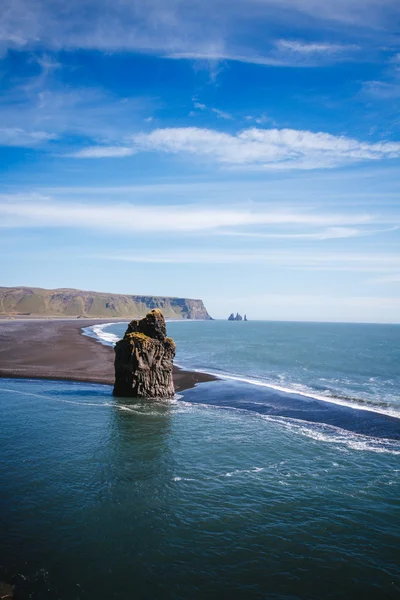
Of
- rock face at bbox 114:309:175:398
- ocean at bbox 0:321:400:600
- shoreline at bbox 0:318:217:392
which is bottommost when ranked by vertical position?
shoreline at bbox 0:318:217:392

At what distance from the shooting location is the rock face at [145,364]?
44406 millimetres

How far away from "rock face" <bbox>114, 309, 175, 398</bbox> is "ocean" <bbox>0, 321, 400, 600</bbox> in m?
3.03

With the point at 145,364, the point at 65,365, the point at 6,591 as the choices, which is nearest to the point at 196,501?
the point at 6,591

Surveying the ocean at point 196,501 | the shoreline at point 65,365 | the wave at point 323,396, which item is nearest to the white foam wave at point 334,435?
the ocean at point 196,501

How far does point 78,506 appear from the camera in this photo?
19875mm

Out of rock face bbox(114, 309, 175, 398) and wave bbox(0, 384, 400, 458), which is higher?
rock face bbox(114, 309, 175, 398)

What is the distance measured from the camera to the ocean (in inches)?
588

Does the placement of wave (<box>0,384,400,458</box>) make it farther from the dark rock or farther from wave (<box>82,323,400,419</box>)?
the dark rock

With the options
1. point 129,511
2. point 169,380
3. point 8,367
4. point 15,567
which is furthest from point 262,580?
point 8,367

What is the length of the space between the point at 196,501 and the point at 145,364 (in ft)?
82.0

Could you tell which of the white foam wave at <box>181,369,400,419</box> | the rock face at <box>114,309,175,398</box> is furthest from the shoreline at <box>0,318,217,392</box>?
the rock face at <box>114,309,175,398</box>

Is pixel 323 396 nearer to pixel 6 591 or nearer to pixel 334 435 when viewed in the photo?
pixel 334 435

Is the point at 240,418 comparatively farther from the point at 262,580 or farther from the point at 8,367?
the point at 8,367

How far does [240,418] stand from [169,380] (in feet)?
37.2
